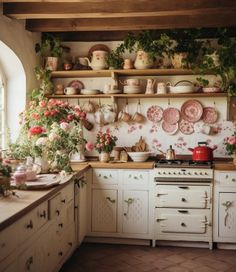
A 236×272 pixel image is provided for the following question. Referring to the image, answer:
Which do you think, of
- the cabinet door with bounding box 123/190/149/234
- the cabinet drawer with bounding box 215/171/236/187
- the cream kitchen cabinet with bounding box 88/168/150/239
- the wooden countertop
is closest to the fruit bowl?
the wooden countertop

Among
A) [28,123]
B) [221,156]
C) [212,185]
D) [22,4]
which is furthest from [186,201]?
[22,4]

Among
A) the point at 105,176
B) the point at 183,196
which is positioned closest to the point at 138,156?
the point at 105,176

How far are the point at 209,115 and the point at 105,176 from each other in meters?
1.37

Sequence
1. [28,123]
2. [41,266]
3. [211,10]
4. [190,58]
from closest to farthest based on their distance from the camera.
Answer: [41,266]
[211,10]
[28,123]
[190,58]

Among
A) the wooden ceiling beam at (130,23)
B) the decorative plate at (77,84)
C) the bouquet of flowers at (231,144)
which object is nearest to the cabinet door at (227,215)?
the bouquet of flowers at (231,144)

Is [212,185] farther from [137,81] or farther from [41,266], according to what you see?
[41,266]

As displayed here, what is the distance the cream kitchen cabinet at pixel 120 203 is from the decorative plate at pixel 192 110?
35.2 inches

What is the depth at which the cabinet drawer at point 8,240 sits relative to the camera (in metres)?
1.95

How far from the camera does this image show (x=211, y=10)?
3.42 meters

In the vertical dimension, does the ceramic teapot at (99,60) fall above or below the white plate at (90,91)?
above

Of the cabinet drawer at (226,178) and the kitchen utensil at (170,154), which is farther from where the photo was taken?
the kitchen utensil at (170,154)

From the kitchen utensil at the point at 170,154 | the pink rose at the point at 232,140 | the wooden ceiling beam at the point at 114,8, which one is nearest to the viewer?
the wooden ceiling beam at the point at 114,8

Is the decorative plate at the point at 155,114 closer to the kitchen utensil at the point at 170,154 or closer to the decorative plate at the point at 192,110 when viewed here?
the decorative plate at the point at 192,110

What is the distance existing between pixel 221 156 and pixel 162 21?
5.28 ft
